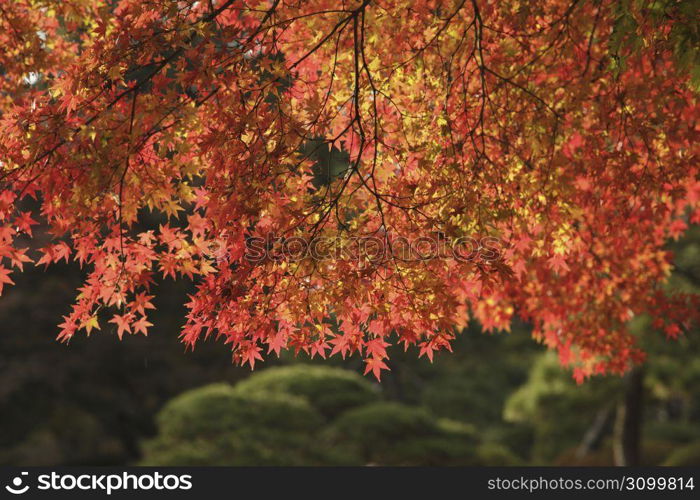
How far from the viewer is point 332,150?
3871 millimetres

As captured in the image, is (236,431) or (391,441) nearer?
(236,431)

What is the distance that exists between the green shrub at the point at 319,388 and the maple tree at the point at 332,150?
5506mm

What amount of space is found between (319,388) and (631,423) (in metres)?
4.39

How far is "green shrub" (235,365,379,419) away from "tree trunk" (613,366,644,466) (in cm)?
352

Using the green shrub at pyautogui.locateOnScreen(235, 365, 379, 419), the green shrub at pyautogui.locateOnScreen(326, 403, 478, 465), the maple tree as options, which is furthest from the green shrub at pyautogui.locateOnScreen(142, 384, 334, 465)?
the maple tree

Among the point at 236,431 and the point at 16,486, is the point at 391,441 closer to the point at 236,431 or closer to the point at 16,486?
the point at 236,431

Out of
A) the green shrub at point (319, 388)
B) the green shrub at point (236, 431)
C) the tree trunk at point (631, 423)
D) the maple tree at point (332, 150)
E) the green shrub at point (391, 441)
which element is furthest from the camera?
the tree trunk at point (631, 423)

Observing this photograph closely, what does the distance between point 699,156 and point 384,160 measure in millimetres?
2202

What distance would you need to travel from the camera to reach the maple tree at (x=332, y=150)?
353 centimetres

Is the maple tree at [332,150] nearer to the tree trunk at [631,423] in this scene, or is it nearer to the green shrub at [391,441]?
the green shrub at [391,441]

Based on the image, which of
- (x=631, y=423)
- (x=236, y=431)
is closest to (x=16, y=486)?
(x=236, y=431)

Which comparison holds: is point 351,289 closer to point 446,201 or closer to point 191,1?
point 446,201

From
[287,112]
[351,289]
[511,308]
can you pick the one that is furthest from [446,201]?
[511,308]

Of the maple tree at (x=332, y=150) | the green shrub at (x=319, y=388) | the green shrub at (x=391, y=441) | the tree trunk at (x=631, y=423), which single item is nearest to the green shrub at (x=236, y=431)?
the green shrub at (x=391, y=441)
